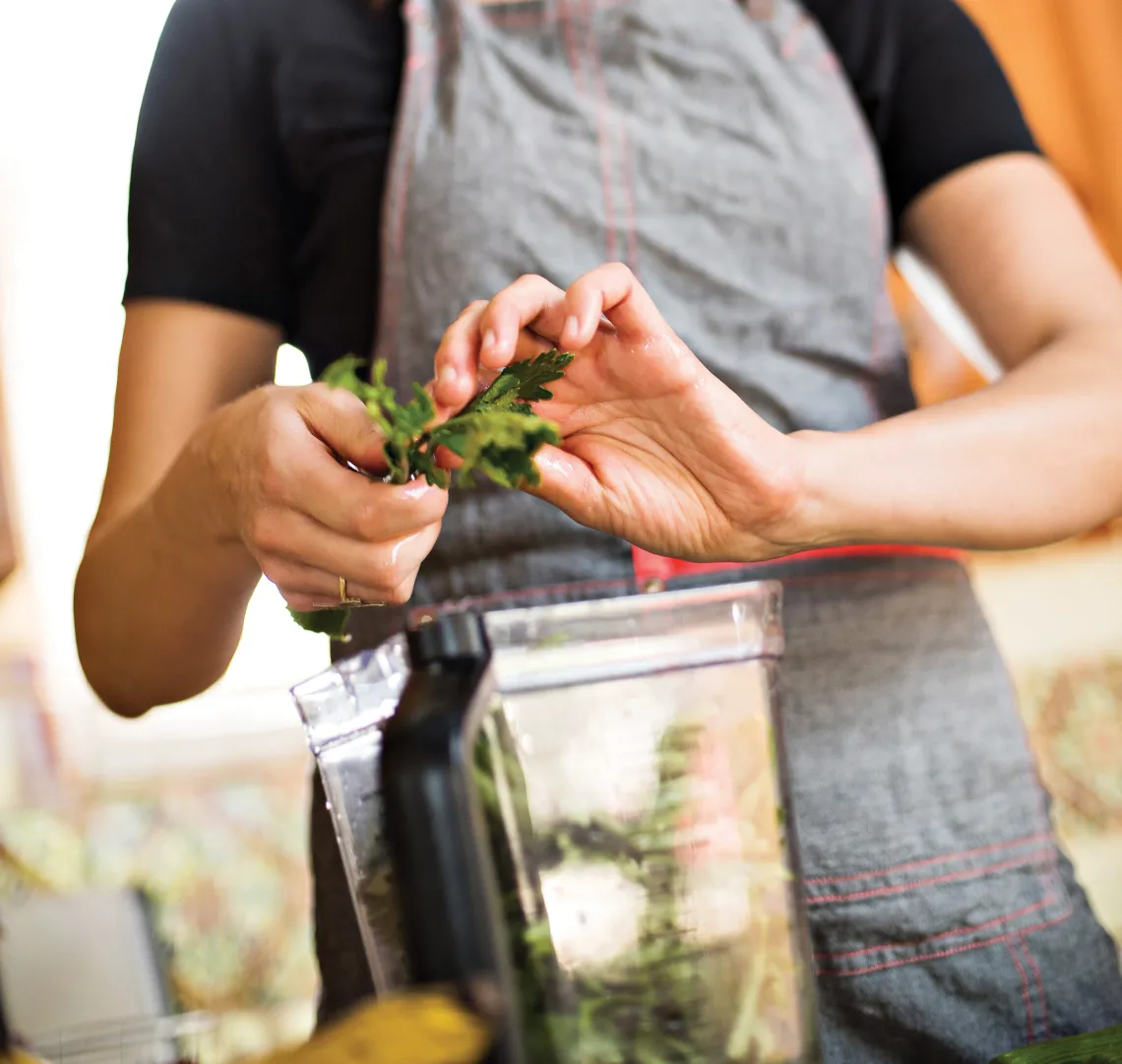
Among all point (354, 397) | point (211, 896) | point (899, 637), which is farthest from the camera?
point (211, 896)

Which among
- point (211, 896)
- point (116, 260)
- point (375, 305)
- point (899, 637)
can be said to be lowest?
point (211, 896)

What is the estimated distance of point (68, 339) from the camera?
5.42 feet

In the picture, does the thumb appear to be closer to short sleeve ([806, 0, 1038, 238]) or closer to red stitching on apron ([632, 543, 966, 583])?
red stitching on apron ([632, 543, 966, 583])

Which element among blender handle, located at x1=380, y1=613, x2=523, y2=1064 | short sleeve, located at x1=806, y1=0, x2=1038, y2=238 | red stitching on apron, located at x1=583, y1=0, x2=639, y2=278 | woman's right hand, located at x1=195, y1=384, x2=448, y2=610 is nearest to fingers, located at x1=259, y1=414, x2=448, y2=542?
woman's right hand, located at x1=195, y1=384, x2=448, y2=610

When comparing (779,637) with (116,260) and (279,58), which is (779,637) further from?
(116,260)

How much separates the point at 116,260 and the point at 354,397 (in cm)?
153

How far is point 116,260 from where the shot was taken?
1.68 meters

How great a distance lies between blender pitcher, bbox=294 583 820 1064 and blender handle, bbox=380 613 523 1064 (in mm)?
76

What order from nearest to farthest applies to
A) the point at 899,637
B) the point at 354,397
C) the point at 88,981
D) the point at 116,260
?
the point at 354,397 → the point at 899,637 → the point at 88,981 → the point at 116,260

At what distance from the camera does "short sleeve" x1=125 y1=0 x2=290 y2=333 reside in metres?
0.56

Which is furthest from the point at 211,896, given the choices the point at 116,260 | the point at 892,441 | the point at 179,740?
the point at 892,441

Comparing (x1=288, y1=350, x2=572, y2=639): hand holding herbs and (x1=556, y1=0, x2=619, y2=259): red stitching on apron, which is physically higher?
(x1=556, y1=0, x2=619, y2=259): red stitching on apron

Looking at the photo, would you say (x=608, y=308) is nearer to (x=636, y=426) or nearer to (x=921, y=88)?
(x=636, y=426)

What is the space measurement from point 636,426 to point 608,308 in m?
0.05
